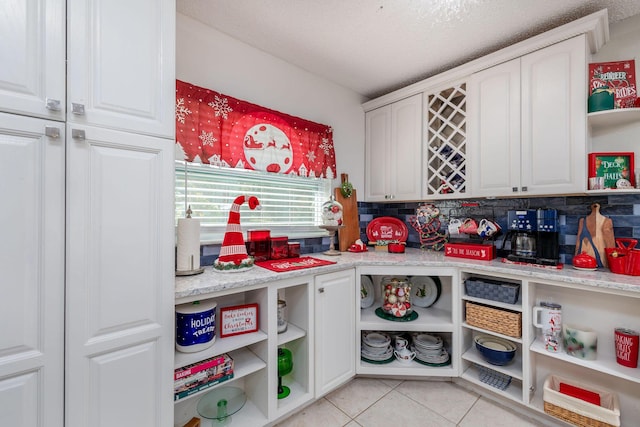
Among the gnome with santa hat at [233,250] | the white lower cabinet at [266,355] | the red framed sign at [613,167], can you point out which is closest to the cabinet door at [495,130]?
the red framed sign at [613,167]

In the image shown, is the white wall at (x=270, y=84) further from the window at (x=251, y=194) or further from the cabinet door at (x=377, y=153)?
the window at (x=251, y=194)

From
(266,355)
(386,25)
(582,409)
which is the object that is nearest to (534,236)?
(582,409)

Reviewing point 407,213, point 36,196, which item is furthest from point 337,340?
point 36,196

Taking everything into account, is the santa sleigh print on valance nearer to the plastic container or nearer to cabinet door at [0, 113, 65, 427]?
cabinet door at [0, 113, 65, 427]

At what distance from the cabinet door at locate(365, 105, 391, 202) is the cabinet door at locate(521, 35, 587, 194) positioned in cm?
110

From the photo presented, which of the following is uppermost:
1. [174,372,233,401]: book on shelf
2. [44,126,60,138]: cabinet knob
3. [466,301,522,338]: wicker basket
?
[44,126,60,138]: cabinet knob

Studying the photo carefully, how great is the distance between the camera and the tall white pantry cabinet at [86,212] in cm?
88

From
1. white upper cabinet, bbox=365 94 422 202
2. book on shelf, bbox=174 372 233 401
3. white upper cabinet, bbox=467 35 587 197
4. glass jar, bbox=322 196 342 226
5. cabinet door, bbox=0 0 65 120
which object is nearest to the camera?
cabinet door, bbox=0 0 65 120

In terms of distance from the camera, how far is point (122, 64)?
1058mm

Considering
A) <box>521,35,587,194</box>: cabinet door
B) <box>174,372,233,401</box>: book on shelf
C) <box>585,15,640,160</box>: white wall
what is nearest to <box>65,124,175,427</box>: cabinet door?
<box>174,372,233,401</box>: book on shelf

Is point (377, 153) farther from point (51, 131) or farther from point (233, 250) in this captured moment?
point (51, 131)

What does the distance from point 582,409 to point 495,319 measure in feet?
1.83

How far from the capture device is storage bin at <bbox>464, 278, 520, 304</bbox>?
1.76 m

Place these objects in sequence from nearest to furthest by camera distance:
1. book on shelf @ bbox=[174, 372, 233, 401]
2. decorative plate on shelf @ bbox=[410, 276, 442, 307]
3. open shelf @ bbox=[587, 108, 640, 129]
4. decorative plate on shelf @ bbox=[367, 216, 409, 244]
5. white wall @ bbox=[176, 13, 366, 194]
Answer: book on shelf @ bbox=[174, 372, 233, 401] < open shelf @ bbox=[587, 108, 640, 129] < white wall @ bbox=[176, 13, 366, 194] < decorative plate on shelf @ bbox=[410, 276, 442, 307] < decorative plate on shelf @ bbox=[367, 216, 409, 244]
